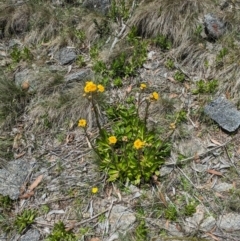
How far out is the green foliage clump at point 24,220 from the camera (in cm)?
342

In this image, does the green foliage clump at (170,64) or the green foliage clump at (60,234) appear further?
the green foliage clump at (170,64)

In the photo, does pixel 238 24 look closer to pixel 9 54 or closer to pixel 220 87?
pixel 220 87

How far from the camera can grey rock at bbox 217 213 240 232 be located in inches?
128

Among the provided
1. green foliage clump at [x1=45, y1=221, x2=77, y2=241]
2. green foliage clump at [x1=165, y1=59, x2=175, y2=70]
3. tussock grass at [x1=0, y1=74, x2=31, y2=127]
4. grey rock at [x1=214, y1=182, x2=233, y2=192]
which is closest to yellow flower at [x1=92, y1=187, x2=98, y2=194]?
green foliage clump at [x1=45, y1=221, x2=77, y2=241]

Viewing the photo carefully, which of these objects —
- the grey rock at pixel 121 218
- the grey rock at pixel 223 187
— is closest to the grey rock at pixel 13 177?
the grey rock at pixel 121 218

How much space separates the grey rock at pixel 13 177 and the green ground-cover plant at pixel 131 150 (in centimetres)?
80

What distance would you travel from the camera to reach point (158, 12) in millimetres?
4887

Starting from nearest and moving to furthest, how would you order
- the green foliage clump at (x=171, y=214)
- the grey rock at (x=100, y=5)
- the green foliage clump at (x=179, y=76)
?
the green foliage clump at (x=171, y=214) → the green foliage clump at (x=179, y=76) → the grey rock at (x=100, y=5)

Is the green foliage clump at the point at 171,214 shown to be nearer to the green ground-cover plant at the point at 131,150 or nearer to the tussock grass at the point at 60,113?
the green ground-cover plant at the point at 131,150

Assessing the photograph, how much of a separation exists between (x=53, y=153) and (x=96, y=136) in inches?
19.5

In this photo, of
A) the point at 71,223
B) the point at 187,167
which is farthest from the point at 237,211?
the point at 71,223

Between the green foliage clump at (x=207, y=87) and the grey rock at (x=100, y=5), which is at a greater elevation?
the grey rock at (x=100, y=5)

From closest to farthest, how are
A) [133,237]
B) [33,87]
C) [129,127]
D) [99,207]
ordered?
[133,237] → [99,207] → [129,127] → [33,87]

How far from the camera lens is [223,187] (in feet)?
11.7
